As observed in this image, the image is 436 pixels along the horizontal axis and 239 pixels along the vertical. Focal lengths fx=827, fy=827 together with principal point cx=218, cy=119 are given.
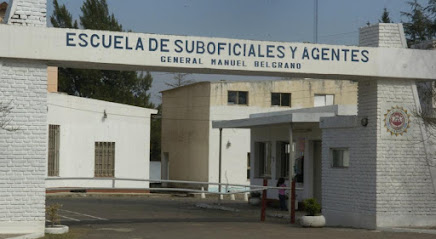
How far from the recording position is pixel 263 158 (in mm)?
34031

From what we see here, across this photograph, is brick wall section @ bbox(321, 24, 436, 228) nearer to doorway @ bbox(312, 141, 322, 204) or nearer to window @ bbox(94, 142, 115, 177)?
doorway @ bbox(312, 141, 322, 204)

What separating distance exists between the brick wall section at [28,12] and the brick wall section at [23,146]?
2.98ft

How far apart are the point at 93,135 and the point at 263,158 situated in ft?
30.6

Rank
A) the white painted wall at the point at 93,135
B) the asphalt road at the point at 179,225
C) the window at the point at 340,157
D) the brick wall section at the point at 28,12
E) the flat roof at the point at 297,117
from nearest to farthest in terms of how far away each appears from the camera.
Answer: the brick wall section at the point at 28,12, the asphalt road at the point at 179,225, the window at the point at 340,157, the flat roof at the point at 297,117, the white painted wall at the point at 93,135

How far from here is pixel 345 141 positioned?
21750 mm

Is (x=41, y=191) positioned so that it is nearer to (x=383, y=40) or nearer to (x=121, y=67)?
(x=121, y=67)

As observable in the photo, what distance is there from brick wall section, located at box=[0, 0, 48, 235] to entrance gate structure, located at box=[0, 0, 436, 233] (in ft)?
0.07

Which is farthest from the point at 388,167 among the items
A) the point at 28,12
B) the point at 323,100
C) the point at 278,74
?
the point at 323,100

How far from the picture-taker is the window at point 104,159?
39.3 m

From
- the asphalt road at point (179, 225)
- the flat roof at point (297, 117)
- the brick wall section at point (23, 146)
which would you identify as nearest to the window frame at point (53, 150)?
the asphalt road at point (179, 225)

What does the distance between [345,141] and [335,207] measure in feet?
5.93

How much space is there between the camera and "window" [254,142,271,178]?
33.3 meters

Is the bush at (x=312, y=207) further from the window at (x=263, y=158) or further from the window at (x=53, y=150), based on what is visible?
→ the window at (x=53, y=150)

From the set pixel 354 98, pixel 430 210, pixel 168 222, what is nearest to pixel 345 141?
pixel 430 210
